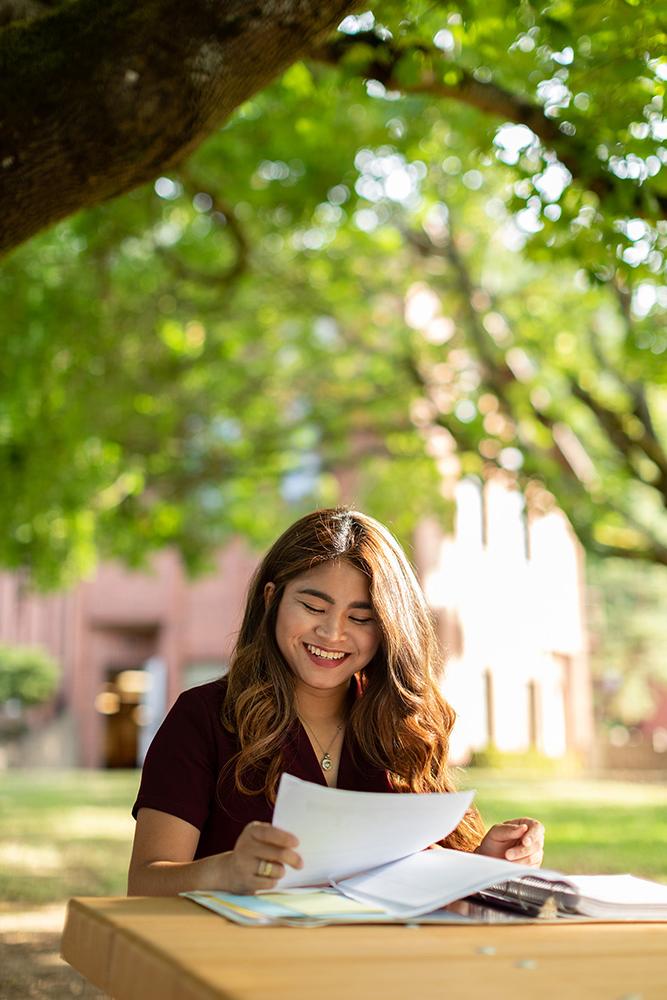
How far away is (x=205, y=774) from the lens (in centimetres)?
280

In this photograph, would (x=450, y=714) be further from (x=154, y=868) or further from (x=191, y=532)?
(x=191, y=532)

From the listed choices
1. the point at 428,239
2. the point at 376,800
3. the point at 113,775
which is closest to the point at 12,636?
the point at 113,775

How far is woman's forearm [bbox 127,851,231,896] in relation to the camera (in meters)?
2.22

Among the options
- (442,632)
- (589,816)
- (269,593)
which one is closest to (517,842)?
(269,593)

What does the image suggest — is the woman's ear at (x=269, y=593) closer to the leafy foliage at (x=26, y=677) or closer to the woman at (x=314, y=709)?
the woman at (x=314, y=709)

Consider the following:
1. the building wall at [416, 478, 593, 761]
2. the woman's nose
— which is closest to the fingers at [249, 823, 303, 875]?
the woman's nose

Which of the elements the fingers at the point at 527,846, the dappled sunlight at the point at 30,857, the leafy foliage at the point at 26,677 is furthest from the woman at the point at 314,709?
the leafy foliage at the point at 26,677

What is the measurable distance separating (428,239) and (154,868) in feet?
44.6

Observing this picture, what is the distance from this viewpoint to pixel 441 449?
2520 cm

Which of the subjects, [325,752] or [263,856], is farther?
[325,752]

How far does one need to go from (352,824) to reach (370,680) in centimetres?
94

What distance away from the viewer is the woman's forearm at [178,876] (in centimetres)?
222

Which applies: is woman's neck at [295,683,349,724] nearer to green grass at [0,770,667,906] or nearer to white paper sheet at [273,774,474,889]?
white paper sheet at [273,774,474,889]

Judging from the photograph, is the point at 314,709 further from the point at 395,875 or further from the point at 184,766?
the point at 395,875
